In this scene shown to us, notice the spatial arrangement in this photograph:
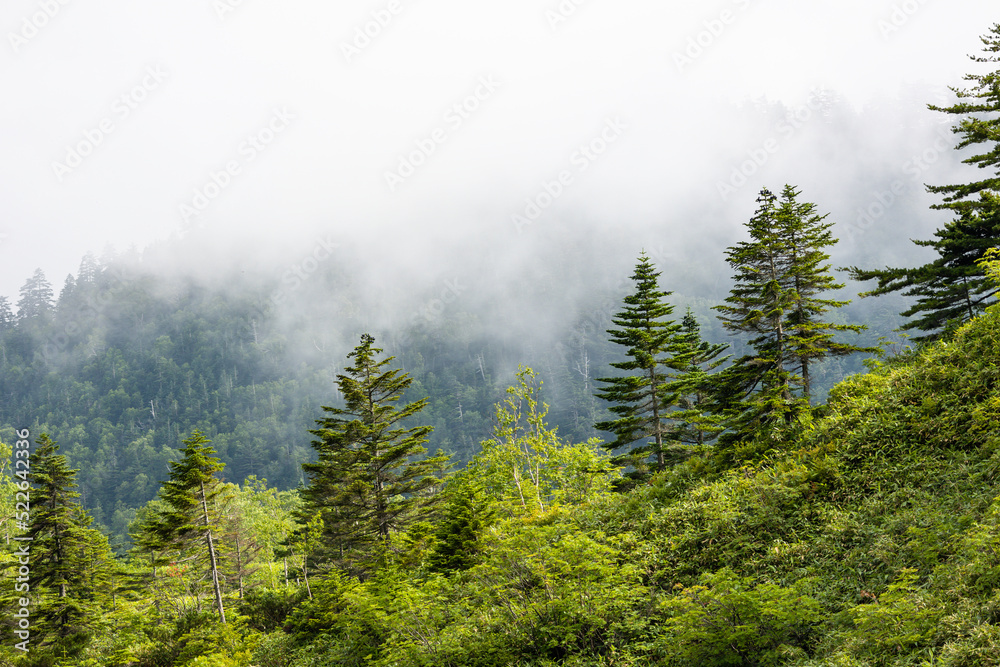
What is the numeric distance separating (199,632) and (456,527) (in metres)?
13.1

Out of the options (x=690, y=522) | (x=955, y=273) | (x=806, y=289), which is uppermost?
(x=806, y=289)

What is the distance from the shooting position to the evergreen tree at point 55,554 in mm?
26266

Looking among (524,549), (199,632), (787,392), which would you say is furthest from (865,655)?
(199,632)

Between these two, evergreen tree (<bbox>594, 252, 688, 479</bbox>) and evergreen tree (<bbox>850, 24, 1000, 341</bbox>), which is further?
evergreen tree (<bbox>594, 252, 688, 479</bbox>)

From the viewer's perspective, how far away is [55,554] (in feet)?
90.2

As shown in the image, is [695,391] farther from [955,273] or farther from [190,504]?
[190,504]

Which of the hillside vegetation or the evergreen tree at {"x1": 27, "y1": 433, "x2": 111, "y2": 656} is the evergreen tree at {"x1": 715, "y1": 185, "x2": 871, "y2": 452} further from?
the evergreen tree at {"x1": 27, "y1": 433, "x2": 111, "y2": 656}

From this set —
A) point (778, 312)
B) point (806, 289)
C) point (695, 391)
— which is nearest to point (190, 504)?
point (695, 391)

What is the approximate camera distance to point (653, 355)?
2734cm

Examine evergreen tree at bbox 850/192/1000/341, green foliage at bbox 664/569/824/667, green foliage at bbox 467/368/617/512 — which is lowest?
green foliage at bbox 664/569/824/667

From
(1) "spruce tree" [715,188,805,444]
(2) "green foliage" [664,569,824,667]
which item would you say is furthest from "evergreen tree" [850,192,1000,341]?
(2) "green foliage" [664,569,824,667]

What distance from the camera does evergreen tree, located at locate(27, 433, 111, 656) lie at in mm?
26266

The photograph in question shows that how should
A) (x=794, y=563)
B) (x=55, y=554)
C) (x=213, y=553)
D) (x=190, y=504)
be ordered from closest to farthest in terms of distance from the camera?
(x=794, y=563), (x=190, y=504), (x=213, y=553), (x=55, y=554)

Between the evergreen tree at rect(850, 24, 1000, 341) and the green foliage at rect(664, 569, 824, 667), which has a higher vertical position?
the evergreen tree at rect(850, 24, 1000, 341)
